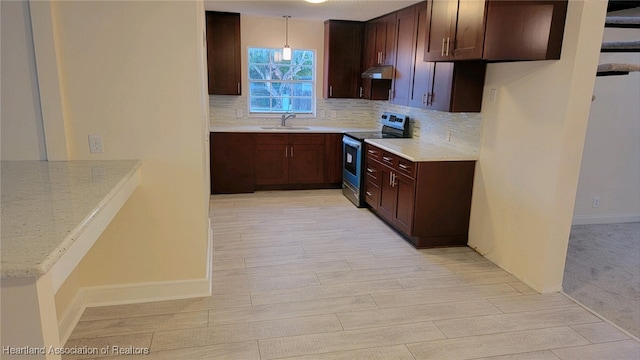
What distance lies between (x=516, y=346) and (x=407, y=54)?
10.5ft

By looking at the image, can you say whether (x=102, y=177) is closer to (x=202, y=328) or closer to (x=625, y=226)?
(x=202, y=328)

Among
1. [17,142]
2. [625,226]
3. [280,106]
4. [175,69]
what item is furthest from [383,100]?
[17,142]

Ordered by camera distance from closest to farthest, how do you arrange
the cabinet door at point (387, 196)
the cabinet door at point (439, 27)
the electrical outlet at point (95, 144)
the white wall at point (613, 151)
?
the electrical outlet at point (95, 144), the cabinet door at point (439, 27), the cabinet door at point (387, 196), the white wall at point (613, 151)

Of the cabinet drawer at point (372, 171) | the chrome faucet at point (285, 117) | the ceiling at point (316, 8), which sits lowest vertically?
the cabinet drawer at point (372, 171)

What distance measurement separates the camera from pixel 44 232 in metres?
1.48

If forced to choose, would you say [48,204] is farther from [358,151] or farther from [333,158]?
[333,158]

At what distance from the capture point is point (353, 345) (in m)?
2.43

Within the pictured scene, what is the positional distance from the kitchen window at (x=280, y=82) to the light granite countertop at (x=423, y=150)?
1.77 meters

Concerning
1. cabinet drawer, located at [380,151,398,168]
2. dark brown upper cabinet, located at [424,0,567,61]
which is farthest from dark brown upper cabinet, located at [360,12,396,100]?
dark brown upper cabinet, located at [424,0,567,61]

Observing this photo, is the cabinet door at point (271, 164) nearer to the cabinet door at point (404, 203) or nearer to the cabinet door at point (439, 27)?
the cabinet door at point (404, 203)

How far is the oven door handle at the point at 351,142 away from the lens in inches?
200

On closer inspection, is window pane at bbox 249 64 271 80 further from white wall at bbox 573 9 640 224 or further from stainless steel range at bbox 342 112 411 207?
white wall at bbox 573 9 640 224

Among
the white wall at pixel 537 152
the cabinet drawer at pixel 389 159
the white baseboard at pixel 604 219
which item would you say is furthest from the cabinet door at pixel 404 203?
the white baseboard at pixel 604 219

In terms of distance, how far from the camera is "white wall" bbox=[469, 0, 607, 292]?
2.80 meters
